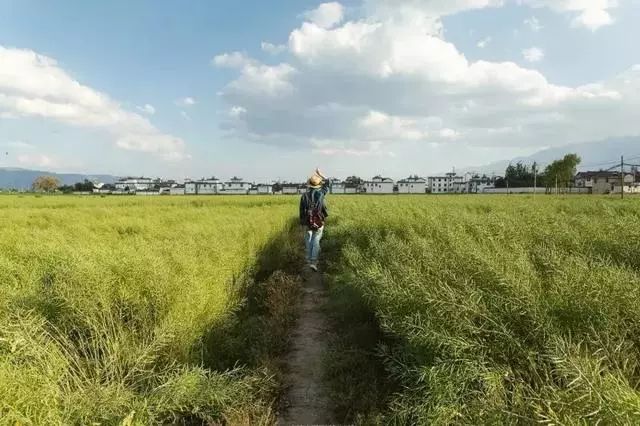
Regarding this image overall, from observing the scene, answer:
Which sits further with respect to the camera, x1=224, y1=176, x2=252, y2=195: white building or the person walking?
Result: x1=224, y1=176, x2=252, y2=195: white building

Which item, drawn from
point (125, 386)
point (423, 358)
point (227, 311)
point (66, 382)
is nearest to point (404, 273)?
point (423, 358)

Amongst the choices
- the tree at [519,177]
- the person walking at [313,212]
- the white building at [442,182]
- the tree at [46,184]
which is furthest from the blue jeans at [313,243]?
the white building at [442,182]

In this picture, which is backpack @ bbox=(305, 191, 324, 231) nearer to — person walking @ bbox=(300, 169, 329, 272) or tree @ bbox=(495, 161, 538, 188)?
person walking @ bbox=(300, 169, 329, 272)

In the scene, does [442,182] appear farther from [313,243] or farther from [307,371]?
[307,371]

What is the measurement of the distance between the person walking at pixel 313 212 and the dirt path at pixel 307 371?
2.86 m

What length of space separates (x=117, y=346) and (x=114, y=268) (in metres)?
1.45

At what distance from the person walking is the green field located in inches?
133

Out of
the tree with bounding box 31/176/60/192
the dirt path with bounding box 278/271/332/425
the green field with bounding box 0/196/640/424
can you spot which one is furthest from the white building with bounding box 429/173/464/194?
the green field with bounding box 0/196/640/424

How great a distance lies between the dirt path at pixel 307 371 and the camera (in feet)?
13.7

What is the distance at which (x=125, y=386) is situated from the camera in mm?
3930

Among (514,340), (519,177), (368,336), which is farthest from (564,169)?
(514,340)

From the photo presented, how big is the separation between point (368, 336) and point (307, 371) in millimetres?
936

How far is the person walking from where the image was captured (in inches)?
413

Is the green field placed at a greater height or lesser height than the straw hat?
lesser
